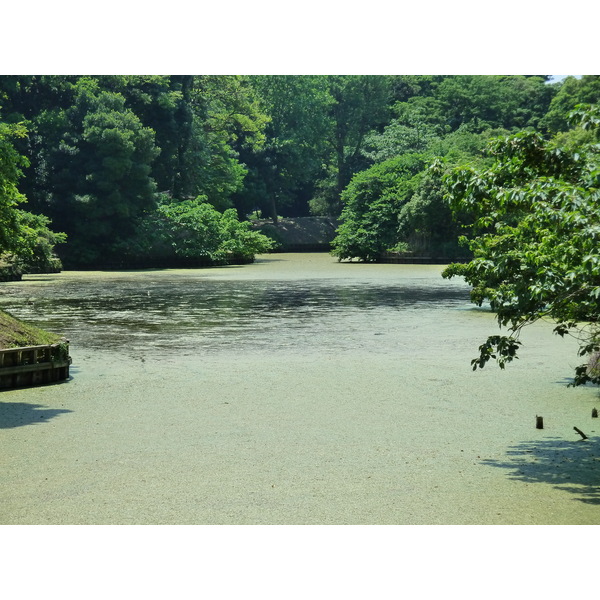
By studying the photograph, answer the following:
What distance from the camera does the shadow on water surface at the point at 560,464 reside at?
7.09 metres

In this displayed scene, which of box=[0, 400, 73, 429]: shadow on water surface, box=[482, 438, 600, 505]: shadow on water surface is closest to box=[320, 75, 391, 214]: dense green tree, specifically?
box=[0, 400, 73, 429]: shadow on water surface

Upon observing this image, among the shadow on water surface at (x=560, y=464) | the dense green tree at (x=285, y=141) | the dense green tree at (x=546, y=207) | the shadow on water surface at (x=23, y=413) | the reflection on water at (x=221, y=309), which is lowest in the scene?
the reflection on water at (x=221, y=309)

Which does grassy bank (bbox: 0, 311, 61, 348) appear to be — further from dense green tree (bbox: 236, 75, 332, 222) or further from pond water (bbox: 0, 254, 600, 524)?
dense green tree (bbox: 236, 75, 332, 222)

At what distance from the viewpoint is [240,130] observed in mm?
64812

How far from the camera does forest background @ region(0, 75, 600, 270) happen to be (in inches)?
1738

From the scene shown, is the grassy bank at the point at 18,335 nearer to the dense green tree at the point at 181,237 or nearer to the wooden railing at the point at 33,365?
the wooden railing at the point at 33,365

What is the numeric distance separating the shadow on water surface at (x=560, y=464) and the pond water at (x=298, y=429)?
0.09ft

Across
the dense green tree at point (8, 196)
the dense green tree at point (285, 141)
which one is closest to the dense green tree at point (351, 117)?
the dense green tree at point (285, 141)

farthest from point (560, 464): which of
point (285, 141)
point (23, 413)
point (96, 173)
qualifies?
point (285, 141)

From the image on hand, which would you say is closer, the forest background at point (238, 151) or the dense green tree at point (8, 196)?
the dense green tree at point (8, 196)

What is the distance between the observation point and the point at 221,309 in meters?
22.7

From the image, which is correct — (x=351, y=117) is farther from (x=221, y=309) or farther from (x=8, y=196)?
(x=8, y=196)

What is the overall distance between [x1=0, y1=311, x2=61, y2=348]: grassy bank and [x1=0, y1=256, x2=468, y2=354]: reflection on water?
243 cm

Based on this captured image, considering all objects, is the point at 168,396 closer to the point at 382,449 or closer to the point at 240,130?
Result: the point at 382,449
